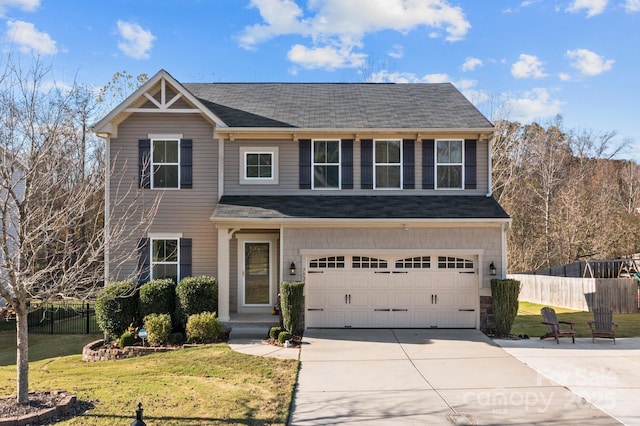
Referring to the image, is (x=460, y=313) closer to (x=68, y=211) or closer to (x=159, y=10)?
(x=68, y=211)

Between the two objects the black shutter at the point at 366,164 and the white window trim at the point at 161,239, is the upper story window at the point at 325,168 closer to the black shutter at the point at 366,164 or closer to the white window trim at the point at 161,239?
the black shutter at the point at 366,164

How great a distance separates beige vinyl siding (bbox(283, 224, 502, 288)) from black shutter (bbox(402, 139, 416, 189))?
1.85 meters

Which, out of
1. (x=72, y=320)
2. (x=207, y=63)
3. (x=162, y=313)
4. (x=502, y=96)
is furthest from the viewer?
(x=502, y=96)

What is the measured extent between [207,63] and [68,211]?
69.4ft

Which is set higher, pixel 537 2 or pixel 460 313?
pixel 537 2

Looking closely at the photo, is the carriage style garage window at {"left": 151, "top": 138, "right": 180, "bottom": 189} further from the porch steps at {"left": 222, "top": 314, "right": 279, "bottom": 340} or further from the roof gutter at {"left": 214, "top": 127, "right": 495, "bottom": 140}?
the porch steps at {"left": 222, "top": 314, "right": 279, "bottom": 340}

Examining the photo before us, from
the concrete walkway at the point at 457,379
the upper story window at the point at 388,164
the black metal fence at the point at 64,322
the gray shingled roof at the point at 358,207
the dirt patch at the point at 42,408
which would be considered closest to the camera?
the dirt patch at the point at 42,408

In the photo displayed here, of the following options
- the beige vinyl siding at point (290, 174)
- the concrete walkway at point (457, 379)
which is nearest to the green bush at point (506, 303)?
the concrete walkway at point (457, 379)

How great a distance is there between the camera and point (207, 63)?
26.3 metres

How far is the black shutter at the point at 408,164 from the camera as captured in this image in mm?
14242

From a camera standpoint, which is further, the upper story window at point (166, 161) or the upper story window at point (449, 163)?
the upper story window at point (449, 163)

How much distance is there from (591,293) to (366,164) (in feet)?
36.2

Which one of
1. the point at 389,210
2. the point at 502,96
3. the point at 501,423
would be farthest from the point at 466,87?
the point at 501,423

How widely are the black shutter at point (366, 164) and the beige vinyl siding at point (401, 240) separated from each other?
184 centimetres
